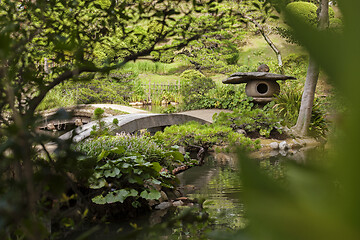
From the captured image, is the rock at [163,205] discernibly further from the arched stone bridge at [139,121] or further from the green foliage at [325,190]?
the green foliage at [325,190]

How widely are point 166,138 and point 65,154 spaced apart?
6071 millimetres

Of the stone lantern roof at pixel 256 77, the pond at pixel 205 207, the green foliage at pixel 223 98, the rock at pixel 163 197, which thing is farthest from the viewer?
the green foliage at pixel 223 98

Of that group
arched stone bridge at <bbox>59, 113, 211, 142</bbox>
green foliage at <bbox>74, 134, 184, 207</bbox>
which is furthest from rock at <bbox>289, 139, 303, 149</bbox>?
green foliage at <bbox>74, 134, 184, 207</bbox>

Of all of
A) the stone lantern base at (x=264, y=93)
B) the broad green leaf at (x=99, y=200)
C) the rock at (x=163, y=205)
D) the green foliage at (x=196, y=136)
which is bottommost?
the rock at (x=163, y=205)

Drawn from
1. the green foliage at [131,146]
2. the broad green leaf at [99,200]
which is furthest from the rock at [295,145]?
the broad green leaf at [99,200]

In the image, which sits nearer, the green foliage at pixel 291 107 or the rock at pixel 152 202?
the rock at pixel 152 202

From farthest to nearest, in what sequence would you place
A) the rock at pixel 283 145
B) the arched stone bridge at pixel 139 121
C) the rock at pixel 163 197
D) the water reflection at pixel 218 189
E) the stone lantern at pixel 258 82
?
1. the stone lantern at pixel 258 82
2. the rock at pixel 283 145
3. the arched stone bridge at pixel 139 121
4. the rock at pixel 163 197
5. the water reflection at pixel 218 189

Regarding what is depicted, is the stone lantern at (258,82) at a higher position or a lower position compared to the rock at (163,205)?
higher

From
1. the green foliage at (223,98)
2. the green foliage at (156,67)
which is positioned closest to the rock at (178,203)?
the green foliage at (223,98)

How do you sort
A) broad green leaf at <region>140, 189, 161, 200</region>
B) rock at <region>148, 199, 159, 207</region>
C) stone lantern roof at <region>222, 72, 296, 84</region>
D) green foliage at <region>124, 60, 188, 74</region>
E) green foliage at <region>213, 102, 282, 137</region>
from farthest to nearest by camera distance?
green foliage at <region>124, 60, 188, 74</region>, stone lantern roof at <region>222, 72, 296, 84</region>, green foliage at <region>213, 102, 282, 137</region>, rock at <region>148, 199, 159, 207</region>, broad green leaf at <region>140, 189, 161, 200</region>

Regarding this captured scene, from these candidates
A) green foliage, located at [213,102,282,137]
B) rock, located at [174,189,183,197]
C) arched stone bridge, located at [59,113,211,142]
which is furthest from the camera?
green foliage, located at [213,102,282,137]

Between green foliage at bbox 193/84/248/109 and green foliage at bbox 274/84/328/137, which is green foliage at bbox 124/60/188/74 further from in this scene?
green foliage at bbox 274/84/328/137

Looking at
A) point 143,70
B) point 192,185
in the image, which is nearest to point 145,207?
point 192,185

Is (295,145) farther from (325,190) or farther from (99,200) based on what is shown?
(325,190)
